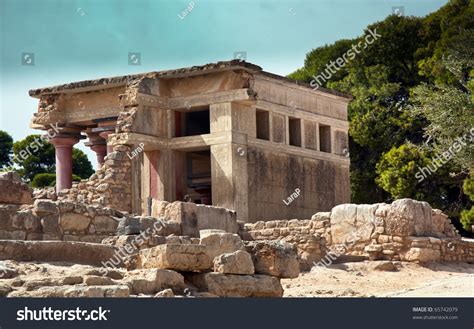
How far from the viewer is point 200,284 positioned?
15.2 metres

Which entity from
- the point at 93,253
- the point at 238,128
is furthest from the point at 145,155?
the point at 93,253

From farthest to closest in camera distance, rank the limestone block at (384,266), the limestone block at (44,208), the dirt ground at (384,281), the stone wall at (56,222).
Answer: the limestone block at (384,266)
the dirt ground at (384,281)
the limestone block at (44,208)
the stone wall at (56,222)

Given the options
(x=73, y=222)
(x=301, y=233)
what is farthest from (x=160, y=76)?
(x=73, y=222)

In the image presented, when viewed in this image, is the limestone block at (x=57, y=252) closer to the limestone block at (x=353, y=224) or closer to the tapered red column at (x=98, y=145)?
the limestone block at (x=353, y=224)

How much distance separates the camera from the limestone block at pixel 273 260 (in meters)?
16.0

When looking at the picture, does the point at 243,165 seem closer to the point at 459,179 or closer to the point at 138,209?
the point at 138,209

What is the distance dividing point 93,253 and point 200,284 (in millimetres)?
1953

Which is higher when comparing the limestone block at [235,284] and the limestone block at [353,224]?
the limestone block at [353,224]

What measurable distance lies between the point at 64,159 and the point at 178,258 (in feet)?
64.7
